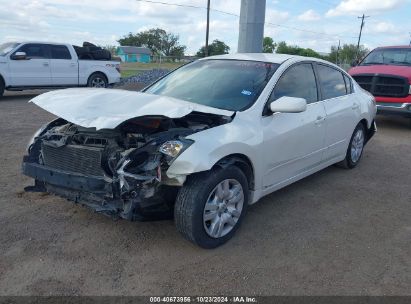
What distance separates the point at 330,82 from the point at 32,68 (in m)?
10.6

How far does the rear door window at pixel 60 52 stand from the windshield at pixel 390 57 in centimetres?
947

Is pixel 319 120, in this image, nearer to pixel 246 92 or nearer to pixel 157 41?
pixel 246 92

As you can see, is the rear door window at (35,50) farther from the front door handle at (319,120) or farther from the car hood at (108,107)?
the front door handle at (319,120)

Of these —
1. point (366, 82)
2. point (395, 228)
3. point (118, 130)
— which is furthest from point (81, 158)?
point (366, 82)

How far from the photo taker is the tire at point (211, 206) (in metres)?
3.40

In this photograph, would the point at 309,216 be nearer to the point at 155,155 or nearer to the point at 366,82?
the point at 155,155

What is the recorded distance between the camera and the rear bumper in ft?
30.9

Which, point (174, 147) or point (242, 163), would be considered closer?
point (174, 147)

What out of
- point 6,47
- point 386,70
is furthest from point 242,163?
point 6,47

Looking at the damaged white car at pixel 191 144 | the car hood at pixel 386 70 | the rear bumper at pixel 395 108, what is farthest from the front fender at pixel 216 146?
the car hood at pixel 386 70

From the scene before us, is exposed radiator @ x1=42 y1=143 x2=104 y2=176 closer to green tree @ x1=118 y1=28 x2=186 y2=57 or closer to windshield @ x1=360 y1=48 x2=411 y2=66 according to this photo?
windshield @ x1=360 y1=48 x2=411 y2=66

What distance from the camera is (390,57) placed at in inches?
419

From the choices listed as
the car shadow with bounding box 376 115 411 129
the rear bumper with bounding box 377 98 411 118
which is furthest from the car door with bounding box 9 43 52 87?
the car shadow with bounding box 376 115 411 129

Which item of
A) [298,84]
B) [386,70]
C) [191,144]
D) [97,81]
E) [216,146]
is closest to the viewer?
[191,144]
